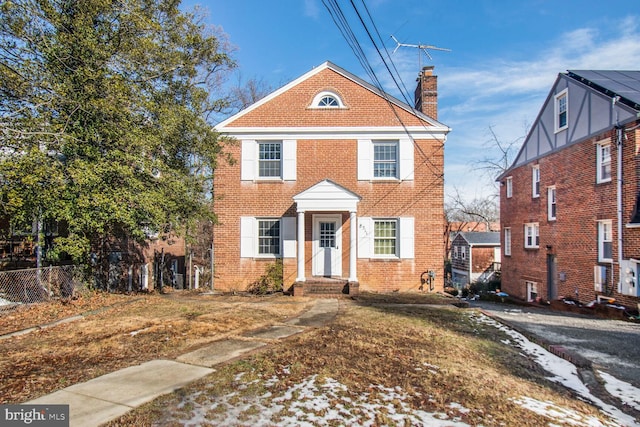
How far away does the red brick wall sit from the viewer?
12.6 meters

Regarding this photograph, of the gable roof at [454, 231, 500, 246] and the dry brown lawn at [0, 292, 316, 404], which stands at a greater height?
the gable roof at [454, 231, 500, 246]

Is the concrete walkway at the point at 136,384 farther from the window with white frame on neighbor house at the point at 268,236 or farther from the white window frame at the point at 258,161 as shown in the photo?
the white window frame at the point at 258,161

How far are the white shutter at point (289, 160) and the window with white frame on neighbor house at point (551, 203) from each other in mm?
12145

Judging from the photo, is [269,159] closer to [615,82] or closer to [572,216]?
[572,216]

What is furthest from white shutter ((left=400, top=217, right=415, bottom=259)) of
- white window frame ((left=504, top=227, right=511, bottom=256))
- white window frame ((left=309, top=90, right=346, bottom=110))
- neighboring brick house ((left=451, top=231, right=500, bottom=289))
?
neighboring brick house ((left=451, top=231, right=500, bottom=289))

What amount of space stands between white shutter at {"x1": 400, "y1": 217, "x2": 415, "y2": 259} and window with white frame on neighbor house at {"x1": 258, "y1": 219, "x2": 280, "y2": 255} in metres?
4.54

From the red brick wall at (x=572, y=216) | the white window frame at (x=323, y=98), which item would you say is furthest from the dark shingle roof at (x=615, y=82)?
the white window frame at (x=323, y=98)

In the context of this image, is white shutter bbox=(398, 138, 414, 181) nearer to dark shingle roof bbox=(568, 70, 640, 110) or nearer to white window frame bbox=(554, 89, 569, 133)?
dark shingle roof bbox=(568, 70, 640, 110)

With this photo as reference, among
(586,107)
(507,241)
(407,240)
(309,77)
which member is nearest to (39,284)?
(309,77)

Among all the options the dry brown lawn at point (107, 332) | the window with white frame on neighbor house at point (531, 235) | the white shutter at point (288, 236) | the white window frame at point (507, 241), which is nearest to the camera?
the dry brown lawn at point (107, 332)

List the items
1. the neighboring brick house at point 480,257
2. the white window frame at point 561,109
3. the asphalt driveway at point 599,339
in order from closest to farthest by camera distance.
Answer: the asphalt driveway at point 599,339, the white window frame at point 561,109, the neighboring brick house at point 480,257

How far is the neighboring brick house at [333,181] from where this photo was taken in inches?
547

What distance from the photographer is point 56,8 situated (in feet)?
32.5

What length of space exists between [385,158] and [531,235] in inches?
419
